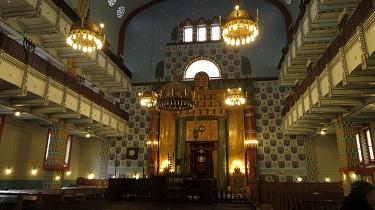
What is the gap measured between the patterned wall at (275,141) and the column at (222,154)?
2.53 meters

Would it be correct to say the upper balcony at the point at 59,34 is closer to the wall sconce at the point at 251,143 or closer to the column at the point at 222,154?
the column at the point at 222,154

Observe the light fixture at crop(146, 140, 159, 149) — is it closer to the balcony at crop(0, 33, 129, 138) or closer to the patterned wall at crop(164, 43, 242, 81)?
the balcony at crop(0, 33, 129, 138)

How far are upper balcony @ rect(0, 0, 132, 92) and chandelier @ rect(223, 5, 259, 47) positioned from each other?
27.9ft

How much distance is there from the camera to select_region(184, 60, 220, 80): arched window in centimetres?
2441

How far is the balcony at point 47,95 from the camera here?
1145 centimetres

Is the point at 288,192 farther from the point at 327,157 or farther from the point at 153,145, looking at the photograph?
the point at 153,145

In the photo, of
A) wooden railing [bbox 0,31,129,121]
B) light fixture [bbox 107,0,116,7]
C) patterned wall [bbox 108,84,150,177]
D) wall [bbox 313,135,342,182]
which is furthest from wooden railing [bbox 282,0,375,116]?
light fixture [bbox 107,0,116,7]

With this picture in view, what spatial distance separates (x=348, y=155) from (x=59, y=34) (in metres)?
15.4

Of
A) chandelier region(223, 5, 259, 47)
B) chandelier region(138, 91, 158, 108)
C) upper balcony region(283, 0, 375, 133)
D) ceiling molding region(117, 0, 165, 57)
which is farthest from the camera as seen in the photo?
ceiling molding region(117, 0, 165, 57)

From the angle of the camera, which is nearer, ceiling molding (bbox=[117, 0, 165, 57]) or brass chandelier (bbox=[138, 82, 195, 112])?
brass chandelier (bbox=[138, 82, 195, 112])

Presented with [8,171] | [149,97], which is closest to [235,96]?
[149,97]

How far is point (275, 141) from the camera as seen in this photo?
22.0 metres

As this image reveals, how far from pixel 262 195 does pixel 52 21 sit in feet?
42.4

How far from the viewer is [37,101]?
45.5 feet
